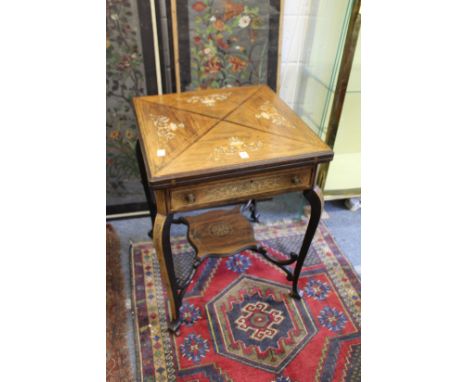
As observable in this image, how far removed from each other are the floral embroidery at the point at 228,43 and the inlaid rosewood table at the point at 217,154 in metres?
0.26

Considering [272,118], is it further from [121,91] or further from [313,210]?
[121,91]

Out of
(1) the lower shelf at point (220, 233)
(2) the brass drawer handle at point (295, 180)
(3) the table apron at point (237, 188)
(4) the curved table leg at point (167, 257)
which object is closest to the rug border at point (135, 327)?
(4) the curved table leg at point (167, 257)

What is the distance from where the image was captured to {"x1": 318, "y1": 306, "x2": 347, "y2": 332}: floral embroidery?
1725 millimetres

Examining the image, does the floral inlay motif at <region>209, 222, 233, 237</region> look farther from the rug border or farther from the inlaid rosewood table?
the rug border

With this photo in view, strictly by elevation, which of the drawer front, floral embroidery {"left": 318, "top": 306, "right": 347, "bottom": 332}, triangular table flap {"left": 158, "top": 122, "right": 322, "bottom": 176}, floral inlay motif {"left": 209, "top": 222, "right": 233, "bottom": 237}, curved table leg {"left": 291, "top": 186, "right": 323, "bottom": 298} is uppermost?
triangular table flap {"left": 158, "top": 122, "right": 322, "bottom": 176}

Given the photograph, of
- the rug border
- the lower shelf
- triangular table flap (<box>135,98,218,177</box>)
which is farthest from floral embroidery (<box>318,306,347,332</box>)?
triangular table flap (<box>135,98,218,177</box>)

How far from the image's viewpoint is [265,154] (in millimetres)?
1304

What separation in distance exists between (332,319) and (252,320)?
1.26ft

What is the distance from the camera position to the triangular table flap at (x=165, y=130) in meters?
1.27

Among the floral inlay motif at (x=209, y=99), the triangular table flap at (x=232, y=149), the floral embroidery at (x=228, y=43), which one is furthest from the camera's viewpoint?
the floral embroidery at (x=228, y=43)

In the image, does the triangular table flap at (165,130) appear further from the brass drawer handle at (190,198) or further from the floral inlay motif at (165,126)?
the brass drawer handle at (190,198)

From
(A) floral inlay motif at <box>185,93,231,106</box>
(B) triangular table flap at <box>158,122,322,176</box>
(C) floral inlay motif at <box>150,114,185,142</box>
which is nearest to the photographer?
(B) triangular table flap at <box>158,122,322,176</box>

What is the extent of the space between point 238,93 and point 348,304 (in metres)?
1.17
